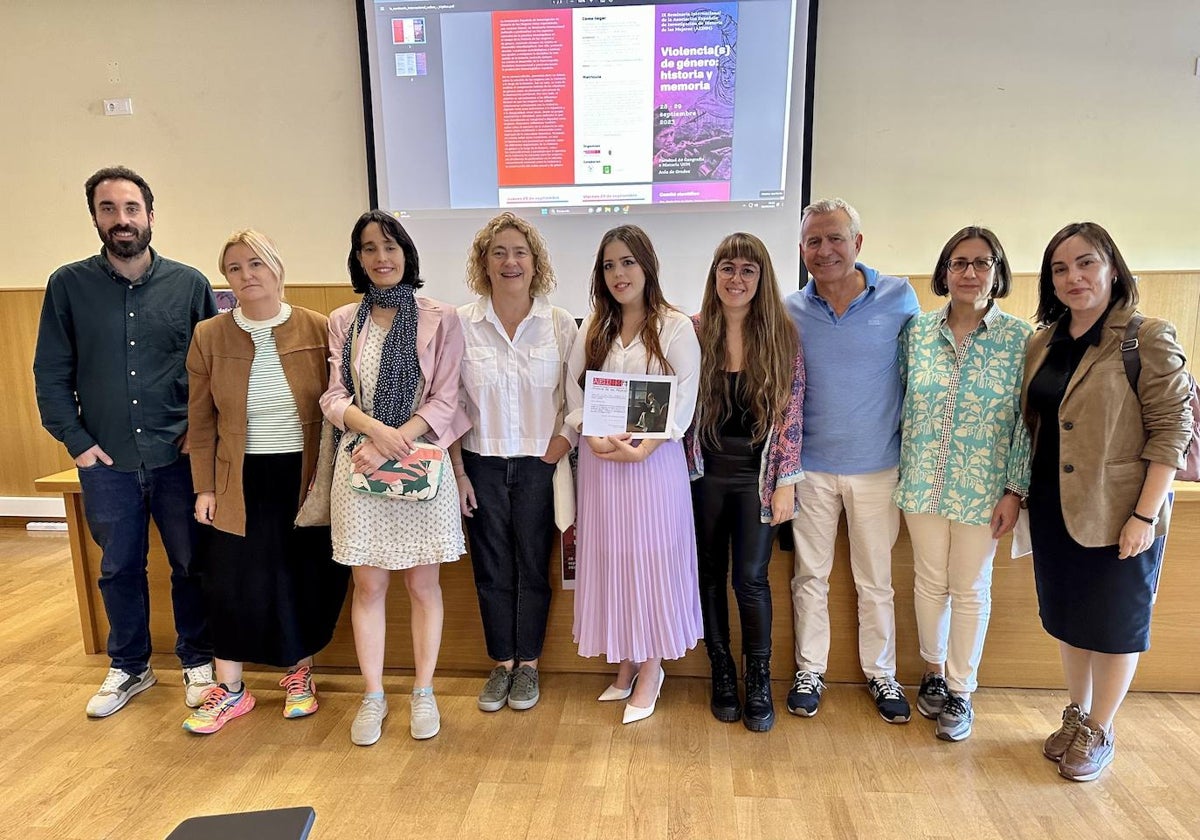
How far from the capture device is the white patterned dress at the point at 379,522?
6.27 ft

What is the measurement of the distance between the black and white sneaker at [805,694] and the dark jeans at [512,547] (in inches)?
33.1

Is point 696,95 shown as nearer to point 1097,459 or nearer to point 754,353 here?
point 754,353

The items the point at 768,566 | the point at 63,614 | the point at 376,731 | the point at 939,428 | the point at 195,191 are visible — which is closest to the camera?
the point at 939,428

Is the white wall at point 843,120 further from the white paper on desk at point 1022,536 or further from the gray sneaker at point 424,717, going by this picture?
the gray sneaker at point 424,717

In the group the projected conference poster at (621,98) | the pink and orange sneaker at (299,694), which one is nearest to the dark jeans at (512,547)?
the pink and orange sneaker at (299,694)

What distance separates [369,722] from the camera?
204 cm

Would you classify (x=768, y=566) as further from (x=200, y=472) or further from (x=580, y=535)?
(x=200, y=472)

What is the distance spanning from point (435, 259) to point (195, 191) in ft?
5.21

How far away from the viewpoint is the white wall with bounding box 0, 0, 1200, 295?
11.7 feet

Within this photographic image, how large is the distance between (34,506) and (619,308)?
14.5 ft

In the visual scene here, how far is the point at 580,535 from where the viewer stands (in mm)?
2043

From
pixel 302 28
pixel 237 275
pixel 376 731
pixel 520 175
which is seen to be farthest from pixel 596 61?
pixel 376 731

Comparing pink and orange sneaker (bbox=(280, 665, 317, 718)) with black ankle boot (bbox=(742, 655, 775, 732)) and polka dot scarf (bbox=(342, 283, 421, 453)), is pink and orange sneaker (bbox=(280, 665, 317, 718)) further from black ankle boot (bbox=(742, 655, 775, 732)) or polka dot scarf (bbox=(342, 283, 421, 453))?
black ankle boot (bbox=(742, 655, 775, 732))

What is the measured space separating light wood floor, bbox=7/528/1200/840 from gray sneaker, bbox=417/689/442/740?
1.3 inches
